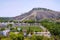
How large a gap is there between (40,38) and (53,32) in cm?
313

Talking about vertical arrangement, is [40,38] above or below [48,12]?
above

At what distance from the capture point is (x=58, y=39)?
7465 mm

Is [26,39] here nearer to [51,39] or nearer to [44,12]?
[51,39]

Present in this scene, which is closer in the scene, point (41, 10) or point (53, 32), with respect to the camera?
point (53, 32)

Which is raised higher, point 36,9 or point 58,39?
point 58,39

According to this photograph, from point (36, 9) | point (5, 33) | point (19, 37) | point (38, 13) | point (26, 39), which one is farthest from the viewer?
point (36, 9)

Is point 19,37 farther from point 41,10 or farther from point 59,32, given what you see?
point 41,10

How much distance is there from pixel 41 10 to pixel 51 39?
2136 cm

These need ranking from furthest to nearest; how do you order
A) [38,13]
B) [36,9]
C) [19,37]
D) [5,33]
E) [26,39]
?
[36,9], [38,13], [5,33], [26,39], [19,37]

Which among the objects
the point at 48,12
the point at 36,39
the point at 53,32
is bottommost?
the point at 48,12

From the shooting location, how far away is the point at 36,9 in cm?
2950

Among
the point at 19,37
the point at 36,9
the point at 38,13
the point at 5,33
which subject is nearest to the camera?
the point at 19,37

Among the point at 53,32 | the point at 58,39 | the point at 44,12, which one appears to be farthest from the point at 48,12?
the point at 58,39

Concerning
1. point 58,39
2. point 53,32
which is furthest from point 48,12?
point 58,39
